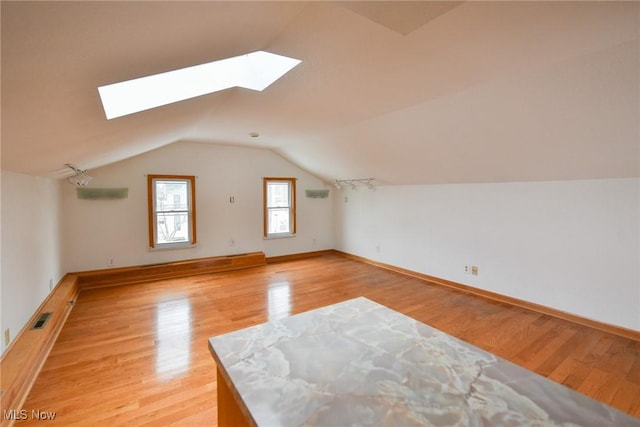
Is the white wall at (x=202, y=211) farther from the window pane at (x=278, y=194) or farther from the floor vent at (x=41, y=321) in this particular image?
the floor vent at (x=41, y=321)

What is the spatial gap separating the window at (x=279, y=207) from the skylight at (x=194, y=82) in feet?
12.3

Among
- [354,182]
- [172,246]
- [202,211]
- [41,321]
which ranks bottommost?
[41,321]

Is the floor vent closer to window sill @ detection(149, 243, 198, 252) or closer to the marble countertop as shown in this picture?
window sill @ detection(149, 243, 198, 252)

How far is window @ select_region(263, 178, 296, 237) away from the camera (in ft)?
20.7

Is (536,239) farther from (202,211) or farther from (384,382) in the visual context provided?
(202,211)

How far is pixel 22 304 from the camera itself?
2.62 metres

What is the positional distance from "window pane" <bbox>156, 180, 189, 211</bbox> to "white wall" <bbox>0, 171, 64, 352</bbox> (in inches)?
59.4

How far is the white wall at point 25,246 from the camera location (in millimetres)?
2320

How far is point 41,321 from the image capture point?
285 cm

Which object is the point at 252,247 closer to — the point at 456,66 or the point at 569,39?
the point at 456,66

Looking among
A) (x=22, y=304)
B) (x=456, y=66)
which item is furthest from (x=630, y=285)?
(x=22, y=304)

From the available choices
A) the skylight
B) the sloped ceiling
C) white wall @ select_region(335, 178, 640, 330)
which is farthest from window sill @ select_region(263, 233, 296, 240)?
the skylight

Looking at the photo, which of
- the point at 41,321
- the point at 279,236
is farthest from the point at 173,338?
the point at 279,236

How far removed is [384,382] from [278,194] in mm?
5870
